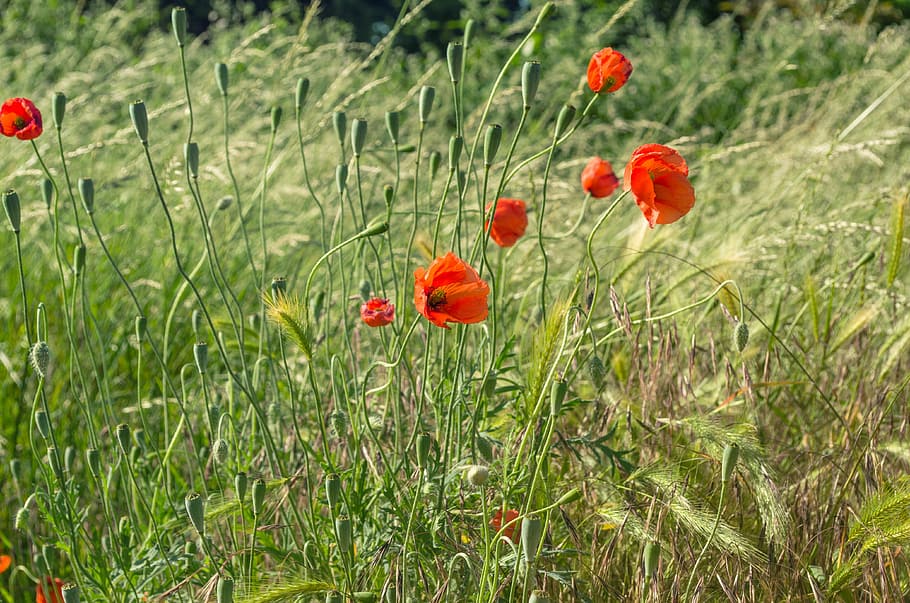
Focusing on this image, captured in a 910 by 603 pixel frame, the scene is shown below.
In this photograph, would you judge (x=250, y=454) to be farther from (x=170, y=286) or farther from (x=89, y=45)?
(x=89, y=45)

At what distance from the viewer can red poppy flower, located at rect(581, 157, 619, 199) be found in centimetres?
167

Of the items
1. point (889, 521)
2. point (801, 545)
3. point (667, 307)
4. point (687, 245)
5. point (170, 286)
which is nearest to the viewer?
point (889, 521)

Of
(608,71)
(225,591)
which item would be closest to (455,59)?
(608,71)

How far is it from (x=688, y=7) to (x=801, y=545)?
756 cm

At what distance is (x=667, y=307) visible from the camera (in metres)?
1.78

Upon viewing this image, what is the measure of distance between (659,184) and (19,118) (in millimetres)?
857

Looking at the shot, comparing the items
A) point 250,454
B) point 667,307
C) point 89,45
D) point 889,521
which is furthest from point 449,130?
point 889,521

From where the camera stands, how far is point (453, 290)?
3.63ft

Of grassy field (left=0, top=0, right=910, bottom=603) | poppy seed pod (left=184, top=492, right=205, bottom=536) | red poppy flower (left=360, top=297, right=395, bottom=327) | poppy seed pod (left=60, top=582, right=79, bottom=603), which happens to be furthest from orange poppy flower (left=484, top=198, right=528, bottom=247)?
poppy seed pod (left=60, top=582, right=79, bottom=603)

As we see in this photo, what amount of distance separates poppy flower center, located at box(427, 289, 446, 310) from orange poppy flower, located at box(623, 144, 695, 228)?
10.1 inches

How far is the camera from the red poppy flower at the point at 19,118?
4.25ft

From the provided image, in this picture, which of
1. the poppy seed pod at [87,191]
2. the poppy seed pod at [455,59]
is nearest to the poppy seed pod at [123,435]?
the poppy seed pod at [87,191]

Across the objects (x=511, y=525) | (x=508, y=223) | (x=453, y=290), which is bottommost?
(x=511, y=525)

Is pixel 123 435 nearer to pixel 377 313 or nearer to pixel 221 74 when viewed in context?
pixel 377 313
